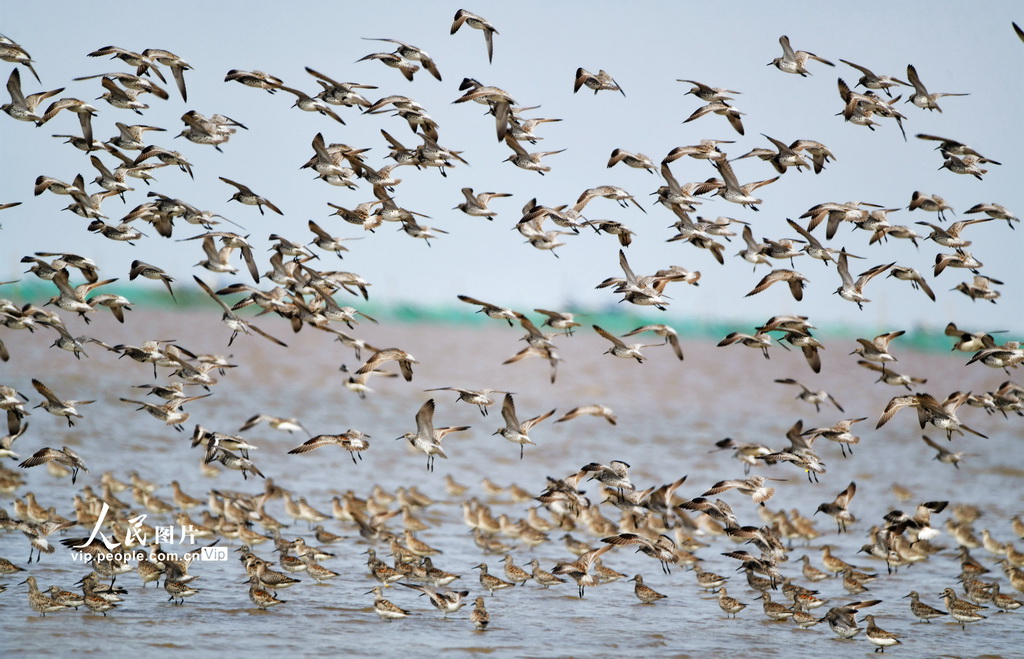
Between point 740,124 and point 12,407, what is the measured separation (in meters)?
9.69

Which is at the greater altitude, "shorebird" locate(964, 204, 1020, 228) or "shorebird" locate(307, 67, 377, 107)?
"shorebird" locate(307, 67, 377, 107)

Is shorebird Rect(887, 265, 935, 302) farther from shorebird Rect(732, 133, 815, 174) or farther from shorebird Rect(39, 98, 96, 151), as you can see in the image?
shorebird Rect(39, 98, 96, 151)

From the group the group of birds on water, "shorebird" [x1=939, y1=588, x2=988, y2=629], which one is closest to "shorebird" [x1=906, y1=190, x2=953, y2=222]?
the group of birds on water

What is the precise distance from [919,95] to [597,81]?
4.03 m

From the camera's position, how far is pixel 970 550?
21.5 meters

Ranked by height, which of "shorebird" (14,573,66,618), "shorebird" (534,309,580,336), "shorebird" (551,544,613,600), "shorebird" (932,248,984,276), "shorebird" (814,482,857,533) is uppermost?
"shorebird" (932,248,984,276)

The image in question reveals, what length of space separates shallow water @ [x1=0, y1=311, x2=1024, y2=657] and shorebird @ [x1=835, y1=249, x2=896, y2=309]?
4031 millimetres

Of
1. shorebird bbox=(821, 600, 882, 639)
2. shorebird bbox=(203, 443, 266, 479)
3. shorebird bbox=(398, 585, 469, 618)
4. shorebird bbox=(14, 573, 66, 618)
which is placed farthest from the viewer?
shorebird bbox=(203, 443, 266, 479)

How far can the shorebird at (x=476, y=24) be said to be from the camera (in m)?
16.3

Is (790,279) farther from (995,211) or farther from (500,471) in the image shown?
(500,471)

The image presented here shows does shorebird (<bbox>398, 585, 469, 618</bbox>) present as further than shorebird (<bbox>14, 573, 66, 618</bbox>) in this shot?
Yes

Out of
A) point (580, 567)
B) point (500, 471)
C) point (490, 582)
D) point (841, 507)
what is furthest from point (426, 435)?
point (500, 471)

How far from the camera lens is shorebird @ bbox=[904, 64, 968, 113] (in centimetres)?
1625

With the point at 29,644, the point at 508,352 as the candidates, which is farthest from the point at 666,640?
the point at 508,352
